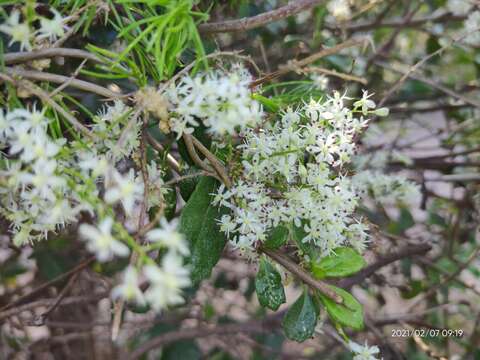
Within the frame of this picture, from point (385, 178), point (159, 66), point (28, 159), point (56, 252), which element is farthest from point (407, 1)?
point (28, 159)

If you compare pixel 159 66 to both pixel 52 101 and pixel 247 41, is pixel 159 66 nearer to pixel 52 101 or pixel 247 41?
pixel 52 101

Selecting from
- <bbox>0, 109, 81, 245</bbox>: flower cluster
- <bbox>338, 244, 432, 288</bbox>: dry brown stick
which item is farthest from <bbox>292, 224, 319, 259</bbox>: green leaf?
<bbox>338, 244, 432, 288</bbox>: dry brown stick

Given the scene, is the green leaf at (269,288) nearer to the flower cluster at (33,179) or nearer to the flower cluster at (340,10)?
the flower cluster at (33,179)

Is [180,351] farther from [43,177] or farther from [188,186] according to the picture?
[43,177]

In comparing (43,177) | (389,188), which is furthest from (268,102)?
(389,188)

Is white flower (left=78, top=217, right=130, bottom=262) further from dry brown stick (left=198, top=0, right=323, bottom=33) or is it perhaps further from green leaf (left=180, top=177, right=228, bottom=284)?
dry brown stick (left=198, top=0, right=323, bottom=33)

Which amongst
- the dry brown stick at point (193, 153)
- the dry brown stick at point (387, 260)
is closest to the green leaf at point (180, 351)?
the dry brown stick at point (387, 260)
